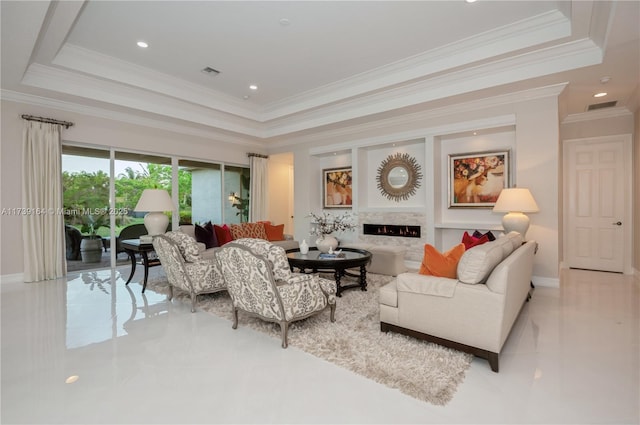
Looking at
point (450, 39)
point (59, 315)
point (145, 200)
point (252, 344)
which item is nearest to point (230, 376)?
point (252, 344)

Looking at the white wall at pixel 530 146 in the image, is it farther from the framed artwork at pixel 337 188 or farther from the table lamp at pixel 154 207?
the table lamp at pixel 154 207

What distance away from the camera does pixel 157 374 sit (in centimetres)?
226

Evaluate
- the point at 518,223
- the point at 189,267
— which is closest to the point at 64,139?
the point at 189,267

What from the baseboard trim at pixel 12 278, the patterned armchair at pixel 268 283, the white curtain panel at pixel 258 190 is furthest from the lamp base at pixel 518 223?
the baseboard trim at pixel 12 278

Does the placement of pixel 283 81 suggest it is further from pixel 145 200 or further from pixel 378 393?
pixel 378 393

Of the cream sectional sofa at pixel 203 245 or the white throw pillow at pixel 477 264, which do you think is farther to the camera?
the cream sectional sofa at pixel 203 245

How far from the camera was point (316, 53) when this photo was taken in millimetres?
4430

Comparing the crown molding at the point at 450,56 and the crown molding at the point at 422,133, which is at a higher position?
the crown molding at the point at 450,56

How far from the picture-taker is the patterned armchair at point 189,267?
11.9 feet

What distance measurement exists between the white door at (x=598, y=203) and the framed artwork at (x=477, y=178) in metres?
1.68

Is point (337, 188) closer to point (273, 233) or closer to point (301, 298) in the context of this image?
point (273, 233)

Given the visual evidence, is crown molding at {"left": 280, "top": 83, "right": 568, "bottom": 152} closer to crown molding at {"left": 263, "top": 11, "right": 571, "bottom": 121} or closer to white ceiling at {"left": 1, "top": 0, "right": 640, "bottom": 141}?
white ceiling at {"left": 1, "top": 0, "right": 640, "bottom": 141}

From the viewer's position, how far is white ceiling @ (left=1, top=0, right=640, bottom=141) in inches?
133

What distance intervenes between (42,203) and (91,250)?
3.81ft
